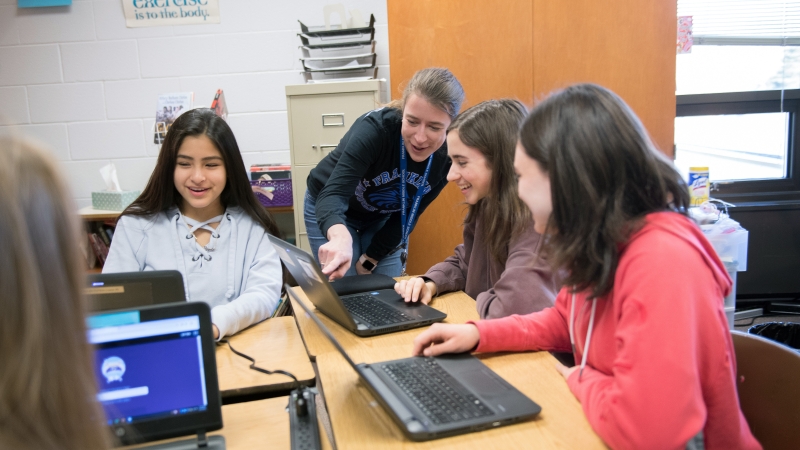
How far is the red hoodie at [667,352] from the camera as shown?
81cm

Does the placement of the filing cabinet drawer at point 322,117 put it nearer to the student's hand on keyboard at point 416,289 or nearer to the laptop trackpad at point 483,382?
the student's hand on keyboard at point 416,289

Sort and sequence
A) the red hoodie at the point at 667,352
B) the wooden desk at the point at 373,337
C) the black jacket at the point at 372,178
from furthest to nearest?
the black jacket at the point at 372,178 → the wooden desk at the point at 373,337 → the red hoodie at the point at 667,352

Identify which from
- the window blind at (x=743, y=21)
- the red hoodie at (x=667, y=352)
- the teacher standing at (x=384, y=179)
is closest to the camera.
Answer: the red hoodie at (x=667, y=352)

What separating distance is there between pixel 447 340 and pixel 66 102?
3152 mm

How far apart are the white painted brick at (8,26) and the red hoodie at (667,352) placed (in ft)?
12.0

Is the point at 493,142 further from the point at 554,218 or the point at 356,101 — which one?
the point at 356,101

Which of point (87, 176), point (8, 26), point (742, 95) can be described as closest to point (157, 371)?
point (87, 176)

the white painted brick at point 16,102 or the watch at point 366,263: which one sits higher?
the white painted brick at point 16,102

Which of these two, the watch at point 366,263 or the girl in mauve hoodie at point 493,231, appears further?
the watch at point 366,263

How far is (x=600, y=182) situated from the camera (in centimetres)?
95

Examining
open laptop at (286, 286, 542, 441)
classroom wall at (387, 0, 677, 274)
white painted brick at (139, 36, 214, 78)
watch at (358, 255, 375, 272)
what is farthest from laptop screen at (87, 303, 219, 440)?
white painted brick at (139, 36, 214, 78)

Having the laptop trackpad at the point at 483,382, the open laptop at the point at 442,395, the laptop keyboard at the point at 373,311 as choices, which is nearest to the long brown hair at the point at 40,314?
the open laptop at the point at 442,395

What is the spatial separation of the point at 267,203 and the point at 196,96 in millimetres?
821

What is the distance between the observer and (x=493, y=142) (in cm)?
160
